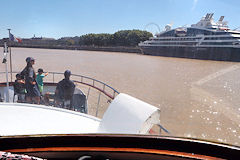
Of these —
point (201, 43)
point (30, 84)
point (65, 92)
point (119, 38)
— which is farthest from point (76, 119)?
point (119, 38)

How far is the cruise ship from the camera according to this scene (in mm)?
35062

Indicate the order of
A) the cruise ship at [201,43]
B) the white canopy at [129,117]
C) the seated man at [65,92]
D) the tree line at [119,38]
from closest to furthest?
1. the white canopy at [129,117]
2. the seated man at [65,92]
3. the cruise ship at [201,43]
4. the tree line at [119,38]

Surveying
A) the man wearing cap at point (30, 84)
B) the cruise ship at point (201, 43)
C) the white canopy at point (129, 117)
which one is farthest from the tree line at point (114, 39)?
the white canopy at point (129, 117)

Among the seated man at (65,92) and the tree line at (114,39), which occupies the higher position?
the tree line at (114,39)

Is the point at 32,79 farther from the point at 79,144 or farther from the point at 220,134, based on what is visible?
the point at 220,134

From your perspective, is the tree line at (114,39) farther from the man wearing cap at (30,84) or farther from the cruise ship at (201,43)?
the man wearing cap at (30,84)

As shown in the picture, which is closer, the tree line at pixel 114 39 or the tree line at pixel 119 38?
the tree line at pixel 114 39

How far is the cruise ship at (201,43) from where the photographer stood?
35.1 meters

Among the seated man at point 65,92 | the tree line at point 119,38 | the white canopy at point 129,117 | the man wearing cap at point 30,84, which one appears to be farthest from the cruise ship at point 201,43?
the white canopy at point 129,117

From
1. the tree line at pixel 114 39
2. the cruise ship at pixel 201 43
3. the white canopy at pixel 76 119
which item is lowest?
the white canopy at pixel 76 119

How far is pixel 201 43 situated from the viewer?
39844 mm

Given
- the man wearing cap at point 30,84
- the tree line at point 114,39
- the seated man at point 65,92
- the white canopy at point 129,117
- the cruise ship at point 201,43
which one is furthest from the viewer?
the tree line at point 114,39

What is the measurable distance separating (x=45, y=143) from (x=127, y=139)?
48 cm

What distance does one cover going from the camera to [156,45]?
169ft
